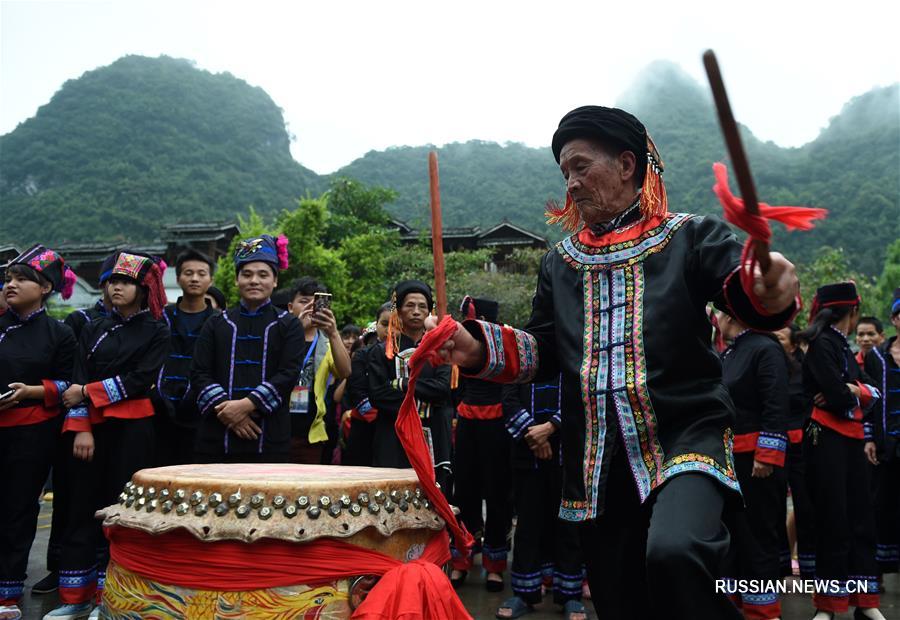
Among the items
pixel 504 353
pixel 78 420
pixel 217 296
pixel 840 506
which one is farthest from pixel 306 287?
pixel 840 506

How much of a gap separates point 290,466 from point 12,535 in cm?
232

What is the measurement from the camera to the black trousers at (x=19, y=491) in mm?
4281

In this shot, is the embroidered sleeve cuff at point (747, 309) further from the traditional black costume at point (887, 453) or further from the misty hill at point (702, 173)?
the misty hill at point (702, 173)

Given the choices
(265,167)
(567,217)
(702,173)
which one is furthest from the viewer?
(265,167)

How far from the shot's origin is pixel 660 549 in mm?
1880

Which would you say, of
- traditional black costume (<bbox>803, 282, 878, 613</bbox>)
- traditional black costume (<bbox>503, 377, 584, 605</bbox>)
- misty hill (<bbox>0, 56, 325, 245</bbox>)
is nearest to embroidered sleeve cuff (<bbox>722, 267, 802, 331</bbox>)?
traditional black costume (<bbox>503, 377, 584, 605</bbox>)

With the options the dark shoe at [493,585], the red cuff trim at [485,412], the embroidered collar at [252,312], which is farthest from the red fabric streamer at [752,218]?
the dark shoe at [493,585]

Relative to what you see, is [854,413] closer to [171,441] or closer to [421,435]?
[421,435]

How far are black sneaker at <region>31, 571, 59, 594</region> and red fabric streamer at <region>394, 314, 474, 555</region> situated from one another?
3575 millimetres

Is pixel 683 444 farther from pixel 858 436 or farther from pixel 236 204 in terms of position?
pixel 236 204

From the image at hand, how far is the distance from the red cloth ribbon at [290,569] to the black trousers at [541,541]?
242cm

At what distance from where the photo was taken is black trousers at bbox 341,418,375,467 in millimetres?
5773

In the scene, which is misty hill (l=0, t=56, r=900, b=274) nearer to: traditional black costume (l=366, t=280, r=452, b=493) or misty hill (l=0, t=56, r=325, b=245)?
misty hill (l=0, t=56, r=325, b=245)

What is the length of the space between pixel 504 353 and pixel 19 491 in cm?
332
